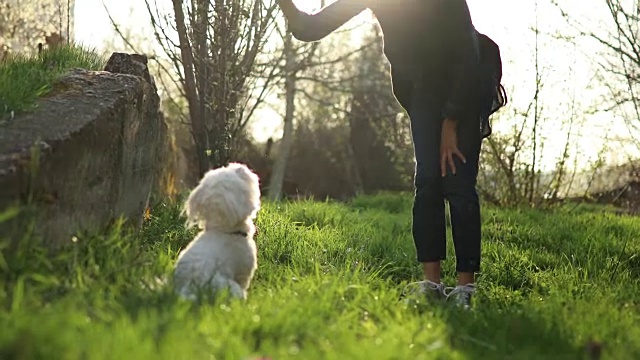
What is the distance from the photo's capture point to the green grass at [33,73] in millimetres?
3355

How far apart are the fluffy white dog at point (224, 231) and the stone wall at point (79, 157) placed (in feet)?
1.82

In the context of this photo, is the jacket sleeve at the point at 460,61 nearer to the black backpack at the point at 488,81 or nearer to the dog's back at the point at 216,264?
the black backpack at the point at 488,81

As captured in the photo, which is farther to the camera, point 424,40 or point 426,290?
point 424,40

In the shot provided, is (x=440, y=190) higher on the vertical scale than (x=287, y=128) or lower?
lower

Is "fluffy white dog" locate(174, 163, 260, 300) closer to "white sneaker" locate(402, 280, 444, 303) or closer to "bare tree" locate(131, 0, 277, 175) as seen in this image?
"white sneaker" locate(402, 280, 444, 303)

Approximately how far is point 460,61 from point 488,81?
0.25 metres

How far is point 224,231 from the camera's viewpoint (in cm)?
314

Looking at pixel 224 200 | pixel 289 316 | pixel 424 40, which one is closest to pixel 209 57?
pixel 424 40

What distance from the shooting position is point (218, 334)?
2205mm

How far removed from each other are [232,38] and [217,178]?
3.46 meters

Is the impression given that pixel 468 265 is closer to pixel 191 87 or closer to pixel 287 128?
pixel 191 87

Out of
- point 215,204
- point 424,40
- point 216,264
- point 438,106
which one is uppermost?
point 424,40

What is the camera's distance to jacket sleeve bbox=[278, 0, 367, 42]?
376 cm

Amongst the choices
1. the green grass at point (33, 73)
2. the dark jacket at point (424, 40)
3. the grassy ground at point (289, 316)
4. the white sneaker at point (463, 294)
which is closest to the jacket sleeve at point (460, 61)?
the dark jacket at point (424, 40)
